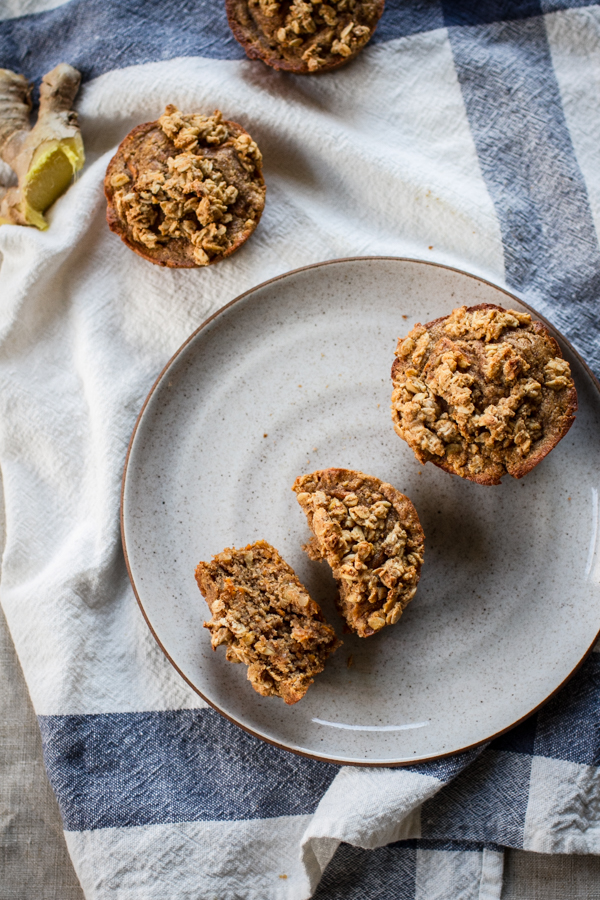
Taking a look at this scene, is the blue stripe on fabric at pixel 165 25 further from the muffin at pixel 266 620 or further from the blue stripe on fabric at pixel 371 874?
the blue stripe on fabric at pixel 371 874

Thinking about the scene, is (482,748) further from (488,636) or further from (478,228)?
(478,228)

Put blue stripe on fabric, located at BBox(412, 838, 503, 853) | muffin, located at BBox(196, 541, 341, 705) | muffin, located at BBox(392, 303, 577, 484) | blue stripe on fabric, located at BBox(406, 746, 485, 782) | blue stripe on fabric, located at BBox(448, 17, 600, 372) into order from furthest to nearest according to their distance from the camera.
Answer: blue stripe on fabric, located at BBox(448, 17, 600, 372), blue stripe on fabric, located at BBox(412, 838, 503, 853), blue stripe on fabric, located at BBox(406, 746, 485, 782), muffin, located at BBox(196, 541, 341, 705), muffin, located at BBox(392, 303, 577, 484)

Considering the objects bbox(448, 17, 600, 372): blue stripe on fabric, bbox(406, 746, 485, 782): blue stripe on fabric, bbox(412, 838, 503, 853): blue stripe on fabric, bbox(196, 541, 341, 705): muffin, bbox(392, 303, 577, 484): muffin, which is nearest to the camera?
bbox(392, 303, 577, 484): muffin

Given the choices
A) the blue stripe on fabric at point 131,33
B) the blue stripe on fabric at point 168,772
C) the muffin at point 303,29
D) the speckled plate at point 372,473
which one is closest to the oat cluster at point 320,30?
the muffin at point 303,29

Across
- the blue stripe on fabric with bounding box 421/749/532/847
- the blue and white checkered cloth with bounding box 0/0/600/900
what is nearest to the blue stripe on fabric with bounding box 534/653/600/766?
the blue and white checkered cloth with bounding box 0/0/600/900

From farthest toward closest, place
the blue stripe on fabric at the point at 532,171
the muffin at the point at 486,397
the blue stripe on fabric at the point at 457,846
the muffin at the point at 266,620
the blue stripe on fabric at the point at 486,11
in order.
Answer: the blue stripe on fabric at the point at 486,11 < the blue stripe on fabric at the point at 532,171 < the blue stripe on fabric at the point at 457,846 < the muffin at the point at 266,620 < the muffin at the point at 486,397

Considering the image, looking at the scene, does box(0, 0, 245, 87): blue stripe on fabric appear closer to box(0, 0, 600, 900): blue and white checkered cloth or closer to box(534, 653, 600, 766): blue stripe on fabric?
box(0, 0, 600, 900): blue and white checkered cloth

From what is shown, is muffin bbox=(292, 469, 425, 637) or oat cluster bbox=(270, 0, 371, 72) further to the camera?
oat cluster bbox=(270, 0, 371, 72)

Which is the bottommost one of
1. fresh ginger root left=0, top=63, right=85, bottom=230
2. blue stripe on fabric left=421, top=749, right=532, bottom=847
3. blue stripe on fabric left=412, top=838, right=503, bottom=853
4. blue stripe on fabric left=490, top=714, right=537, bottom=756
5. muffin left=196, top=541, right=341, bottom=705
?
blue stripe on fabric left=412, top=838, right=503, bottom=853
